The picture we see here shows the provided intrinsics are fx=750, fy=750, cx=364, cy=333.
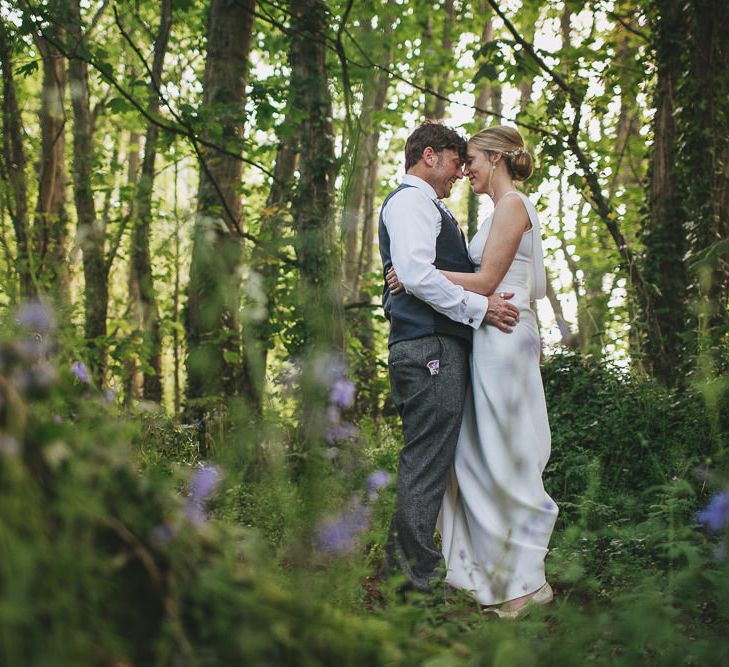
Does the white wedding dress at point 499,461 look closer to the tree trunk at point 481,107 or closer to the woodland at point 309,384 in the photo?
the woodland at point 309,384

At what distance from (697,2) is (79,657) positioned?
757cm

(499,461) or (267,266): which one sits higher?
(267,266)

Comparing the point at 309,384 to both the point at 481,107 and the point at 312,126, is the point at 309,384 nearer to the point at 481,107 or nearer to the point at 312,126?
the point at 312,126

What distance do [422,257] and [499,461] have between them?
1.01 metres

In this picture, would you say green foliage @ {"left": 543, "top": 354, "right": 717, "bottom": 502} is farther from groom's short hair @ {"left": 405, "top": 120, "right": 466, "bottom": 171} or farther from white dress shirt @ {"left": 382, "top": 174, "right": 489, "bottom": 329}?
groom's short hair @ {"left": 405, "top": 120, "right": 466, "bottom": 171}

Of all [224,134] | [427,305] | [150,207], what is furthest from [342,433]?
[150,207]

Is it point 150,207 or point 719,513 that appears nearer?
point 719,513

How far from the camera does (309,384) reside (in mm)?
1662

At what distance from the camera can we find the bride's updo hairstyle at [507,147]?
3.75 metres

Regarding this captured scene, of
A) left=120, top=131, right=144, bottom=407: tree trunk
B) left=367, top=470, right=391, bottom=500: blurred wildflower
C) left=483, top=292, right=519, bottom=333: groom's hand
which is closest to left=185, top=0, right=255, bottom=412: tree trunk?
left=120, top=131, right=144, bottom=407: tree trunk

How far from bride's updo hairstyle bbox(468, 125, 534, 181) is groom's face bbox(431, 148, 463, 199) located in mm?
143

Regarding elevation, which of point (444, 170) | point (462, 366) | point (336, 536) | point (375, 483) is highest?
point (444, 170)

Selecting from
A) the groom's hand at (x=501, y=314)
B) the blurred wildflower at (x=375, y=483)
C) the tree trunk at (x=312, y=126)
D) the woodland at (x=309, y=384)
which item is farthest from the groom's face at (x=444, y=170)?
the tree trunk at (x=312, y=126)

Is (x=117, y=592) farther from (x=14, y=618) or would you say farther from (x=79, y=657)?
(x=14, y=618)
